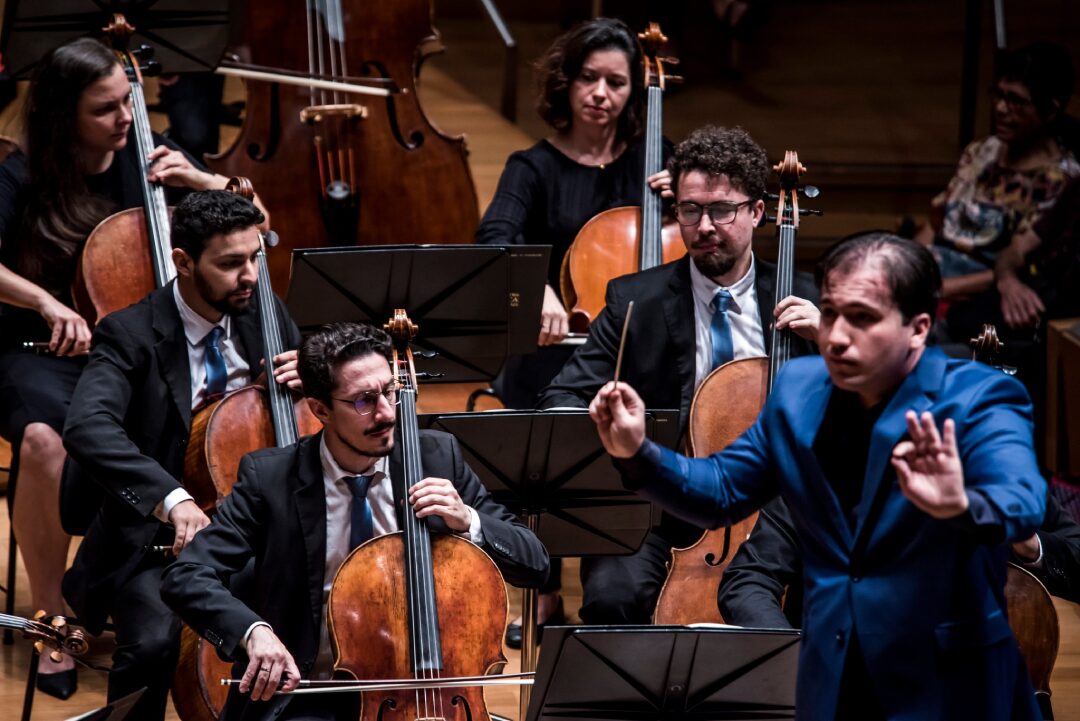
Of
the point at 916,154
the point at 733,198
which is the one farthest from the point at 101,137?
the point at 916,154

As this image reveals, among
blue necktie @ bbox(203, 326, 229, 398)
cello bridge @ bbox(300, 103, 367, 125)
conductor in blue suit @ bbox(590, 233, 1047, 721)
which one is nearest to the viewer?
conductor in blue suit @ bbox(590, 233, 1047, 721)

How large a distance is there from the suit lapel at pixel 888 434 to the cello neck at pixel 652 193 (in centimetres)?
149

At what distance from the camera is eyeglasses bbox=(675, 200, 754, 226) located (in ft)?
10.3

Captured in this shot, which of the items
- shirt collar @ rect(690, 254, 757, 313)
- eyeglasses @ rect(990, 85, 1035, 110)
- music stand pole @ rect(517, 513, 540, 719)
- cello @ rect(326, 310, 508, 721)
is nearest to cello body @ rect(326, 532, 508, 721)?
cello @ rect(326, 310, 508, 721)

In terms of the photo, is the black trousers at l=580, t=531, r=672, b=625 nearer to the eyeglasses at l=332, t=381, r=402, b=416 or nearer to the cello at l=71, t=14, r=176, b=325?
the eyeglasses at l=332, t=381, r=402, b=416

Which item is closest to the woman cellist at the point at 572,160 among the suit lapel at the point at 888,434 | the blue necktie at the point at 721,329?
the blue necktie at the point at 721,329

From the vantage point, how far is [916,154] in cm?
579

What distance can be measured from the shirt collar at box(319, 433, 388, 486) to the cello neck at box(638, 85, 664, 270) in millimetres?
965

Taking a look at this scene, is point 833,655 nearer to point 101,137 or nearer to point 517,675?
point 517,675

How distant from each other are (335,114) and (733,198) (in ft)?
5.23

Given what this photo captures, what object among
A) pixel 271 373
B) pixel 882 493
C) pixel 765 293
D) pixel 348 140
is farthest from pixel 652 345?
pixel 348 140

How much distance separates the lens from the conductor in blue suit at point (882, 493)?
76.0 inches

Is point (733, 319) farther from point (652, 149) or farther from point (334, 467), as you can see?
point (334, 467)

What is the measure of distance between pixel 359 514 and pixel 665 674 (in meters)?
0.66
